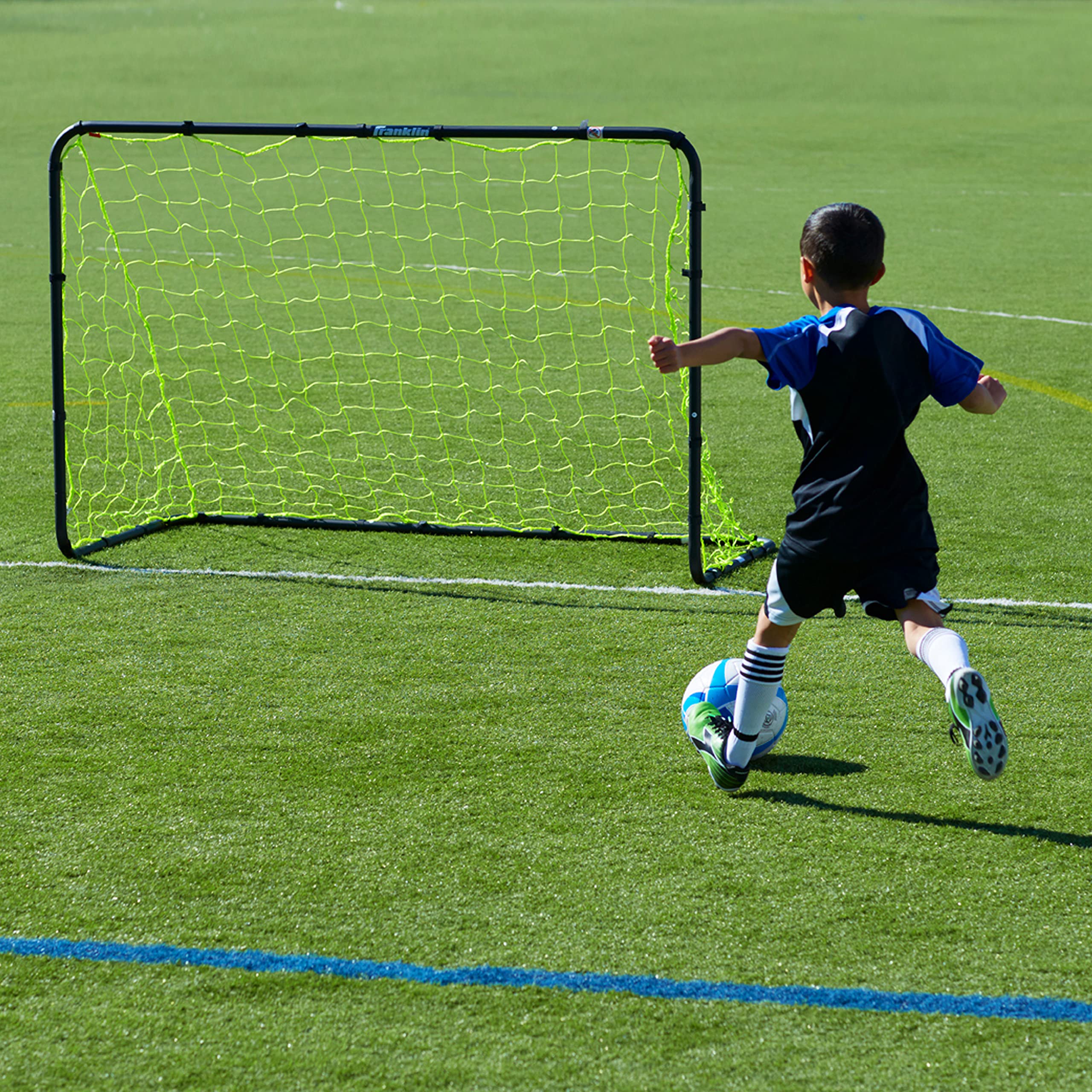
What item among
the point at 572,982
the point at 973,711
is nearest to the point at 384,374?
the point at 973,711

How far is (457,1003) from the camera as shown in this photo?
3.03m

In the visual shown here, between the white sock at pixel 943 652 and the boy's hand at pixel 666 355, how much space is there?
0.95 metres

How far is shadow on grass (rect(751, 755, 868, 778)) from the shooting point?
4.15 metres

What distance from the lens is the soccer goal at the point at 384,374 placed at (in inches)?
253

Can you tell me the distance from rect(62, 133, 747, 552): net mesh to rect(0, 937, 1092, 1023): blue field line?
3464 mm

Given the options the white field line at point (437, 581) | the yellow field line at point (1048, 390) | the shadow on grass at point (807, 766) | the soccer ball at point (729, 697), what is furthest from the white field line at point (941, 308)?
the shadow on grass at point (807, 766)

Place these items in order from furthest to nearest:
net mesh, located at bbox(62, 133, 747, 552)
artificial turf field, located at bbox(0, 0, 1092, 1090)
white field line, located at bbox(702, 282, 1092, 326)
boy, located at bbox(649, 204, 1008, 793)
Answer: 1. white field line, located at bbox(702, 282, 1092, 326)
2. net mesh, located at bbox(62, 133, 747, 552)
3. boy, located at bbox(649, 204, 1008, 793)
4. artificial turf field, located at bbox(0, 0, 1092, 1090)

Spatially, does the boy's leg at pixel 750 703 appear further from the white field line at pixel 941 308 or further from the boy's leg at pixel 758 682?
the white field line at pixel 941 308

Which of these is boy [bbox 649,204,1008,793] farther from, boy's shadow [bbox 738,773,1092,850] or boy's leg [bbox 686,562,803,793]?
boy's shadow [bbox 738,773,1092,850]

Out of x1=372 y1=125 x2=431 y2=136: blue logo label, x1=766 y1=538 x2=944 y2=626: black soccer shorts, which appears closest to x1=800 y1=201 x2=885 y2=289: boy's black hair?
x1=766 y1=538 x2=944 y2=626: black soccer shorts

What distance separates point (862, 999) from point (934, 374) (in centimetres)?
158

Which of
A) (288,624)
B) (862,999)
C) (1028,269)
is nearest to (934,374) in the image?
(862,999)

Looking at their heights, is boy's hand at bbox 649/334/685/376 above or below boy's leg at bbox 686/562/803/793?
above

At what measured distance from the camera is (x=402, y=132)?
586 cm
